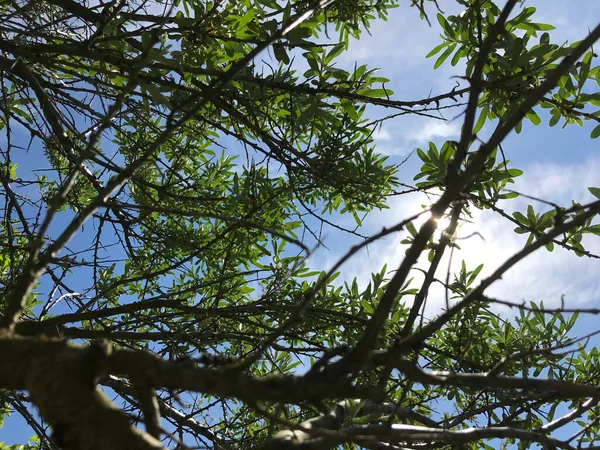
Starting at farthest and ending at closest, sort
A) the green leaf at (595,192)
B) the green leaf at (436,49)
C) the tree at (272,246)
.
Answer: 1. the green leaf at (436,49)
2. the green leaf at (595,192)
3. the tree at (272,246)

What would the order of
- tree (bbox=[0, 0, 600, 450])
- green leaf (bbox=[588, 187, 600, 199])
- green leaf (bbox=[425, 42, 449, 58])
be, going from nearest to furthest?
1. tree (bbox=[0, 0, 600, 450])
2. green leaf (bbox=[588, 187, 600, 199])
3. green leaf (bbox=[425, 42, 449, 58])

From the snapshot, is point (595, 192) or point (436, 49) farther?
point (436, 49)

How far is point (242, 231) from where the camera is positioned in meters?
3.08

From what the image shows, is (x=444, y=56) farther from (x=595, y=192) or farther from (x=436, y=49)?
(x=595, y=192)

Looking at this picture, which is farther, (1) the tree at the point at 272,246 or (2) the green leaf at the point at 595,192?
(2) the green leaf at the point at 595,192

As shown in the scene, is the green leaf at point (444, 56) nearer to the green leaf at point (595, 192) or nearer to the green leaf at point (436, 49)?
the green leaf at point (436, 49)

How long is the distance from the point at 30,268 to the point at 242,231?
2.07 m

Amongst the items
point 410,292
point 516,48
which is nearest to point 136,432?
point 516,48

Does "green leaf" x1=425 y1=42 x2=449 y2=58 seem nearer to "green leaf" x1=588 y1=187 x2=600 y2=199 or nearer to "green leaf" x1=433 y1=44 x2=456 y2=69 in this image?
"green leaf" x1=433 y1=44 x2=456 y2=69

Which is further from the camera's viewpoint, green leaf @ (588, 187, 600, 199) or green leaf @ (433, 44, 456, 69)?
green leaf @ (433, 44, 456, 69)

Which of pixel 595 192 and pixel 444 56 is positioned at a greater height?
pixel 444 56

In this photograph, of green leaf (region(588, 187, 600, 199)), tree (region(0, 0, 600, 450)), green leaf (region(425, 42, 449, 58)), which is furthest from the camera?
green leaf (region(425, 42, 449, 58))

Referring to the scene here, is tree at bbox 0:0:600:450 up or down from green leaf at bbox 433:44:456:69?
down

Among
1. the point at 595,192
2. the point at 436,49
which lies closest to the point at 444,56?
the point at 436,49
